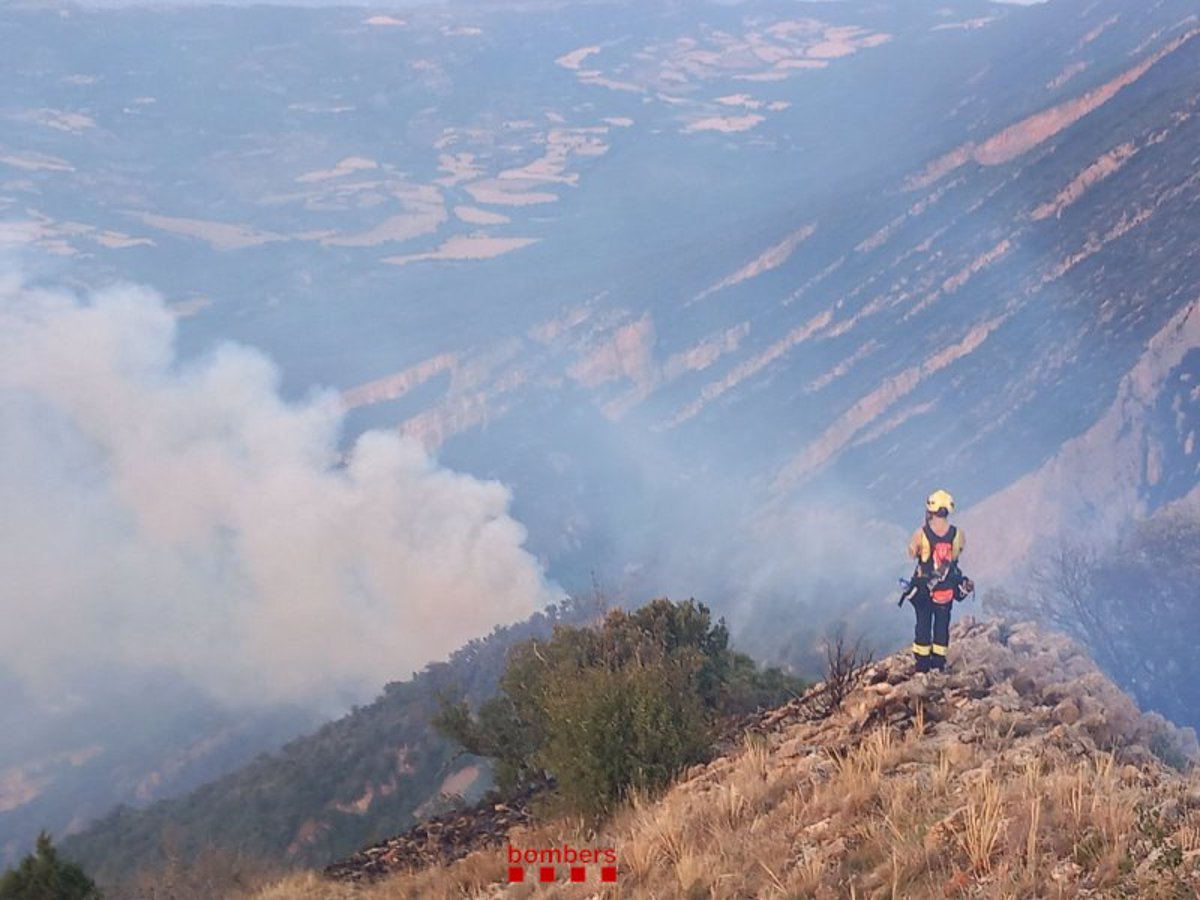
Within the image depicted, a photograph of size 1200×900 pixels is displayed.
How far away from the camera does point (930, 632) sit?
11.3 metres

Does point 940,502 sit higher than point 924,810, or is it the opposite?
point 940,502

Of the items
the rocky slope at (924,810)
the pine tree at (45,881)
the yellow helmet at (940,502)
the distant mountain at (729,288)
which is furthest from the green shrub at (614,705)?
the distant mountain at (729,288)

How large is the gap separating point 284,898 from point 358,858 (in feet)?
5.45

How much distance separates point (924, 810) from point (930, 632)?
4621mm

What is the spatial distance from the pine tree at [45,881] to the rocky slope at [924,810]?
8.01 ft

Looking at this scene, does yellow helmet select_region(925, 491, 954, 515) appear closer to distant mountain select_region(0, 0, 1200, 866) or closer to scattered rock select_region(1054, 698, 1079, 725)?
scattered rock select_region(1054, 698, 1079, 725)

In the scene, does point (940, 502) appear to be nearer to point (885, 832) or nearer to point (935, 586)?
point (935, 586)

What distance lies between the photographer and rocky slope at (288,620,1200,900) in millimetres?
5816

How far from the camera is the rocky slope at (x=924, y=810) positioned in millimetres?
5816

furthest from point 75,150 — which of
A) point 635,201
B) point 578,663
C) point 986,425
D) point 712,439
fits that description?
point 578,663

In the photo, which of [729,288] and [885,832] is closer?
[885,832]

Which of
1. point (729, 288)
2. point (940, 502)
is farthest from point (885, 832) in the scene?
point (729, 288)

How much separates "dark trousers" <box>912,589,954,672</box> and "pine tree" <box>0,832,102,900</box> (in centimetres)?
1001

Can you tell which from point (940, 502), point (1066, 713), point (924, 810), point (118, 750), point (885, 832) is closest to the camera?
point (885, 832)
